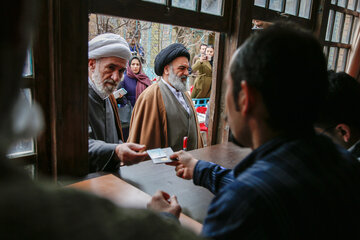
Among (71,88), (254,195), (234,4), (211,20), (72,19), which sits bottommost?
(254,195)

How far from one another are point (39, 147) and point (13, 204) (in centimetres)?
131

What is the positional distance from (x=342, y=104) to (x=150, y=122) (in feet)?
5.06

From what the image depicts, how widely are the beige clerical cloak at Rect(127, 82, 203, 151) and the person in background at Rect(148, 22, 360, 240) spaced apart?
1657 mm

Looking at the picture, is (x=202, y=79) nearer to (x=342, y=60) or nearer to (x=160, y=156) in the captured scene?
(x=342, y=60)

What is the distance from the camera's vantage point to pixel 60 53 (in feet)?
4.27

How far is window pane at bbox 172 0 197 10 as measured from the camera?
5.85 feet

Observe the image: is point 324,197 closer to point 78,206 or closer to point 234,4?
point 78,206

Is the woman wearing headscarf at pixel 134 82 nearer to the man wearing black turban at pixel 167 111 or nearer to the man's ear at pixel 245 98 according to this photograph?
the man wearing black turban at pixel 167 111

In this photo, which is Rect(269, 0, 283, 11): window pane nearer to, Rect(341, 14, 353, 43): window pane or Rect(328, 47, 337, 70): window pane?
Rect(328, 47, 337, 70): window pane

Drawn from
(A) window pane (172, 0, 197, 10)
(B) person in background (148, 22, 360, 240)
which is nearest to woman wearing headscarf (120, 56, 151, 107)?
(A) window pane (172, 0, 197, 10)

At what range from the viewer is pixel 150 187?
146 centimetres

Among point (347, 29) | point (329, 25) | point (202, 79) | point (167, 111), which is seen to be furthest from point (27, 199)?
point (202, 79)

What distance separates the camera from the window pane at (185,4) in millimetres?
1783

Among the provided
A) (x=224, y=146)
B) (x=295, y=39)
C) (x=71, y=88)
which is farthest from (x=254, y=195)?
(x=224, y=146)
